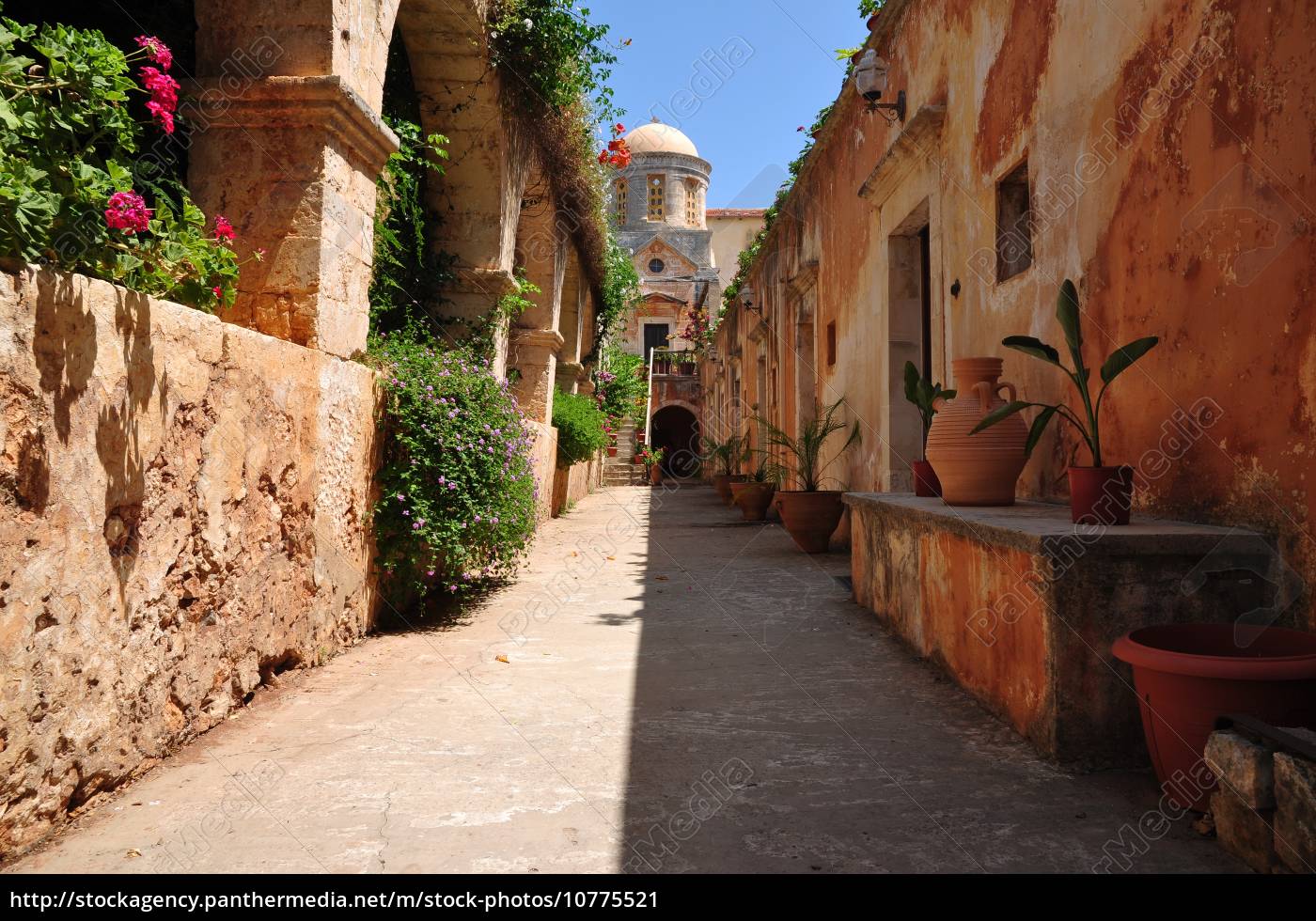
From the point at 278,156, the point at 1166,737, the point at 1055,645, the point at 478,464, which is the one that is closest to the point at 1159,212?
the point at 1055,645

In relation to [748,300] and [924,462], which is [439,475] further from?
[748,300]

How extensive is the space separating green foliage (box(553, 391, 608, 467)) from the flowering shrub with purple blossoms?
22.8 ft

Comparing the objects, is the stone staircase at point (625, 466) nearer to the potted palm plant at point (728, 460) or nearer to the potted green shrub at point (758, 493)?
the potted palm plant at point (728, 460)

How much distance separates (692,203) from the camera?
132 feet

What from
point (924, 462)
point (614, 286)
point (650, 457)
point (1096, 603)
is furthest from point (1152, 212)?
point (650, 457)

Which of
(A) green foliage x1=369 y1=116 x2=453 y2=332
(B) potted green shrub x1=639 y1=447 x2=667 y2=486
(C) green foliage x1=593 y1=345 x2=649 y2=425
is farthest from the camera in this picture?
(B) potted green shrub x1=639 y1=447 x2=667 y2=486

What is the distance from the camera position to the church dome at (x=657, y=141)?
39.2 meters

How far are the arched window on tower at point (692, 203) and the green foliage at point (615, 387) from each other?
767 inches

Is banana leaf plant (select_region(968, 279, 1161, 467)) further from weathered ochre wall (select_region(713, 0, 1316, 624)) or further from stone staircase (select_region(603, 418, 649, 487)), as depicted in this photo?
stone staircase (select_region(603, 418, 649, 487))

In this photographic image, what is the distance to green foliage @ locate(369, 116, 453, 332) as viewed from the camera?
5.72m

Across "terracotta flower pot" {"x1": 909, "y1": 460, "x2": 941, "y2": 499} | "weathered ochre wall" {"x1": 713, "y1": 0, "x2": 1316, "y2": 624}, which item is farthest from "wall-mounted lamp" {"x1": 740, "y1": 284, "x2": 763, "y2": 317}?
"terracotta flower pot" {"x1": 909, "y1": 460, "x2": 941, "y2": 499}

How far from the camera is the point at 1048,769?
258 centimetres

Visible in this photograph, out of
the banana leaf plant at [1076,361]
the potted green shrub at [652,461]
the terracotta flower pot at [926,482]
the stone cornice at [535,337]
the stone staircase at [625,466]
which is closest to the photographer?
the banana leaf plant at [1076,361]

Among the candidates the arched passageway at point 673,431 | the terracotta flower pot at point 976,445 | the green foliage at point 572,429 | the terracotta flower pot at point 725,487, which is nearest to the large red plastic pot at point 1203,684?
the terracotta flower pot at point 976,445
